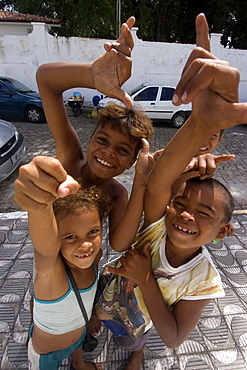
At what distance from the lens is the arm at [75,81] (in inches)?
39.9

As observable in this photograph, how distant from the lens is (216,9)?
44.3 ft

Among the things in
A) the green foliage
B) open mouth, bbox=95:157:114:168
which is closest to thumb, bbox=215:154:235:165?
open mouth, bbox=95:157:114:168

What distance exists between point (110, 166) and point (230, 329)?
166 centimetres

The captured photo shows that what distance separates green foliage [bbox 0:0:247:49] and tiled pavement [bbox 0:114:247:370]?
12.9 metres

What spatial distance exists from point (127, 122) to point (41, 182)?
2.61 feet

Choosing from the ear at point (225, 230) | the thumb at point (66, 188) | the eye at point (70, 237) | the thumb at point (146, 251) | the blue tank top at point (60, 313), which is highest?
the thumb at point (66, 188)

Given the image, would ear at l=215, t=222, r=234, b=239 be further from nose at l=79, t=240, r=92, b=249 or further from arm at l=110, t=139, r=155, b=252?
nose at l=79, t=240, r=92, b=249

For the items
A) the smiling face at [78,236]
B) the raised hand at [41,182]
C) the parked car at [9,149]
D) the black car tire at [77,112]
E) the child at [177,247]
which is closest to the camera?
the raised hand at [41,182]

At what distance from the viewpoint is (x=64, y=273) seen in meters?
1.09

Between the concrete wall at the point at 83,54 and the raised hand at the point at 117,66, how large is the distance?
10.2 metres

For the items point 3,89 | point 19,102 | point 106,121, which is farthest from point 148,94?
point 106,121

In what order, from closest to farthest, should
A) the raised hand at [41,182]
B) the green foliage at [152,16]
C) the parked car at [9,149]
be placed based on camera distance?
1. the raised hand at [41,182]
2. the parked car at [9,149]
3. the green foliage at [152,16]

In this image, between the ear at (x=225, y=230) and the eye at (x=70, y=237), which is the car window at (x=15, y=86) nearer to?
the eye at (x=70, y=237)

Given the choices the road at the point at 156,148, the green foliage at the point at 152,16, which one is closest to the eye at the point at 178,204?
the road at the point at 156,148
